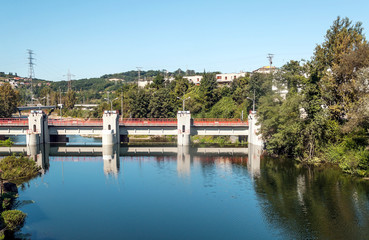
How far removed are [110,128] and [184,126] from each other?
1489 cm

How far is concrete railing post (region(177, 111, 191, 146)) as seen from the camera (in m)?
69.2

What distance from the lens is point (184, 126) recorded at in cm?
6956

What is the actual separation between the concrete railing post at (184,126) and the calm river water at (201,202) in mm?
14735

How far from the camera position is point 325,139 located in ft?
166

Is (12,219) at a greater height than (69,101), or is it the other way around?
(69,101)

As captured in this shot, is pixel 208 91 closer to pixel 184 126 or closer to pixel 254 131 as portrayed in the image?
pixel 184 126

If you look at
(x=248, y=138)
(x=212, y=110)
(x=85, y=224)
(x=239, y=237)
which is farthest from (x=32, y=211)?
(x=212, y=110)

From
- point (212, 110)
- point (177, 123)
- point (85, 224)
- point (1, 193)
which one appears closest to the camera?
point (85, 224)

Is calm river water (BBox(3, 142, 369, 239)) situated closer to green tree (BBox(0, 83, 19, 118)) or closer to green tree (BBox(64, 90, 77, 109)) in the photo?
green tree (BBox(0, 83, 19, 118))

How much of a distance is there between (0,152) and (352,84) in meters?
59.8

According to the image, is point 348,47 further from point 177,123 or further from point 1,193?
point 1,193

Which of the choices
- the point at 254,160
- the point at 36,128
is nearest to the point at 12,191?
the point at 254,160

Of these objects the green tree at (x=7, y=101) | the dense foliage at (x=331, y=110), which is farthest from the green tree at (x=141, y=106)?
the green tree at (x=7, y=101)

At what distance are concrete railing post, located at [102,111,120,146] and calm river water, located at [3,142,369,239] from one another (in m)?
13.0
